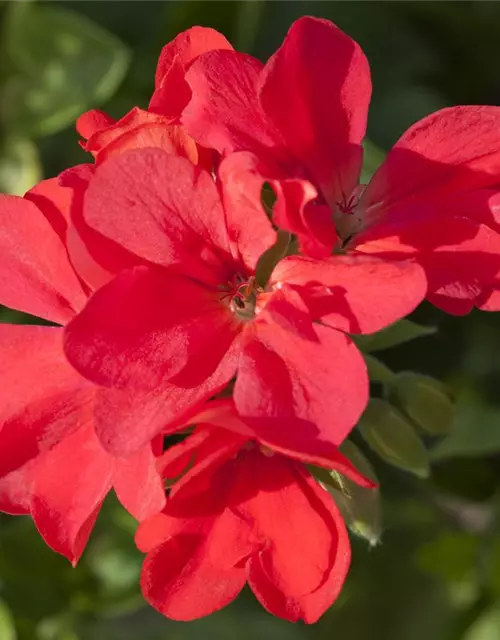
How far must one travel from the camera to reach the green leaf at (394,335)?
3.21 ft

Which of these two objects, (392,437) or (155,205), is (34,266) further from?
(392,437)

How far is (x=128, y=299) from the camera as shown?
27.2 inches

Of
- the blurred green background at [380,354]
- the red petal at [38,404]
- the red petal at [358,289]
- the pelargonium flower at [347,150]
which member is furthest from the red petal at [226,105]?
the blurred green background at [380,354]

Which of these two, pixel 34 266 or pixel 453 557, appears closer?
pixel 34 266

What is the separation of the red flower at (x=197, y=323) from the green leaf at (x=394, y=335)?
26 centimetres

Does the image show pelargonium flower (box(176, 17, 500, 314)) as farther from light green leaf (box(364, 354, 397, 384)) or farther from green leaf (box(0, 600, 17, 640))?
green leaf (box(0, 600, 17, 640))

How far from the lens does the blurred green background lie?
154cm

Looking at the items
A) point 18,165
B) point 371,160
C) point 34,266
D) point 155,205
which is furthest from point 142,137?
point 18,165

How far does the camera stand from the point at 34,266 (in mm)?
815

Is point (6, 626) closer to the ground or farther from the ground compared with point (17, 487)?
closer to the ground

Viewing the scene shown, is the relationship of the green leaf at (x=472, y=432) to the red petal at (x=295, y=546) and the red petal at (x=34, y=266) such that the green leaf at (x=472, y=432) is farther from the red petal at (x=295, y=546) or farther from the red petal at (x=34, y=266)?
the red petal at (x=34, y=266)

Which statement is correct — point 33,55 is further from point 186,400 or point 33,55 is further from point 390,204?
point 186,400

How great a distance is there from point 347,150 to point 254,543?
1.16 feet

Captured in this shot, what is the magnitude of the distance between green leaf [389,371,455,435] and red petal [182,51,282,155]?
1.17 feet
